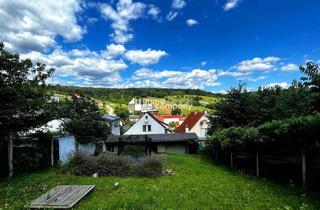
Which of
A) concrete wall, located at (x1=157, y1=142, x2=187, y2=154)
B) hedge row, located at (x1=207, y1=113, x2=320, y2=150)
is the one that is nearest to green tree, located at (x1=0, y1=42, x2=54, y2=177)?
hedge row, located at (x1=207, y1=113, x2=320, y2=150)

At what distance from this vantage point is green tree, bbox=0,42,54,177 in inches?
505

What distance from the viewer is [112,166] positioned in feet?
50.0

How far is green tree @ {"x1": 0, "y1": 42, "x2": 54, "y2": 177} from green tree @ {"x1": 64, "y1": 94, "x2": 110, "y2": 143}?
7029mm

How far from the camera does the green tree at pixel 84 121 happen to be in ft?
72.6

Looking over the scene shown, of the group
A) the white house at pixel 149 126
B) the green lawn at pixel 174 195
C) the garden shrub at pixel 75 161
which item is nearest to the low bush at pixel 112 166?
the garden shrub at pixel 75 161

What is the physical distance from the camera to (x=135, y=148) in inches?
1056

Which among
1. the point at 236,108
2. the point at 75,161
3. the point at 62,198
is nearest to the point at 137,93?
the point at 236,108

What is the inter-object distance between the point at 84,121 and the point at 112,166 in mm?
8676

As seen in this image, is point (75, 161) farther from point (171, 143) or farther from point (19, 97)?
point (171, 143)

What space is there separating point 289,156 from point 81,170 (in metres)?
11.5

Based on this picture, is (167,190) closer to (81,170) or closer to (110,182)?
(110,182)

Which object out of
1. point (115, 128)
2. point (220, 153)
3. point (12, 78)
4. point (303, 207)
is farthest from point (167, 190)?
point (115, 128)

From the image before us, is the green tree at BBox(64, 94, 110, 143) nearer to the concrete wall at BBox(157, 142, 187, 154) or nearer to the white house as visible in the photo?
the concrete wall at BBox(157, 142, 187, 154)

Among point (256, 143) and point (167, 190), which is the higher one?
point (256, 143)
